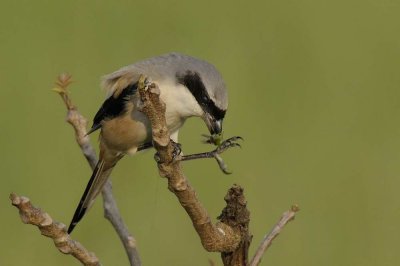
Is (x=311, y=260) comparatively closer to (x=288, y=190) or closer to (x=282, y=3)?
(x=288, y=190)

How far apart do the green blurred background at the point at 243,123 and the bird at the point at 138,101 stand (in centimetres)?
182

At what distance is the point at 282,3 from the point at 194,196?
6.83 m

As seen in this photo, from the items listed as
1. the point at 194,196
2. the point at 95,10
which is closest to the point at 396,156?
the point at 95,10

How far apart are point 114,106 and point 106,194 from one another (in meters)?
1.21

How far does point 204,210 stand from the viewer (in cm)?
306

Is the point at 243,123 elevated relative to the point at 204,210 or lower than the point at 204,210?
elevated

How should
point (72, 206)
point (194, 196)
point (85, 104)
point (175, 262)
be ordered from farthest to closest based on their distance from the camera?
point (85, 104), point (72, 206), point (175, 262), point (194, 196)

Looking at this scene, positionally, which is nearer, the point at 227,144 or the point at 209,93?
the point at 227,144

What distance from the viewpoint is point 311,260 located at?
6977mm

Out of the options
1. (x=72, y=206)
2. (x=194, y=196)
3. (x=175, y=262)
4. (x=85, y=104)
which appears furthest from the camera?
(x=85, y=104)

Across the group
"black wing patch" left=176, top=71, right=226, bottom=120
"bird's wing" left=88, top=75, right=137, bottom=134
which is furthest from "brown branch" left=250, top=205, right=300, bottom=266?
"bird's wing" left=88, top=75, right=137, bottom=134

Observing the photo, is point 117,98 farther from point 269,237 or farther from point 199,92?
point 269,237

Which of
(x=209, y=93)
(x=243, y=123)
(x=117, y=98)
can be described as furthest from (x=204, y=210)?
(x=243, y=123)

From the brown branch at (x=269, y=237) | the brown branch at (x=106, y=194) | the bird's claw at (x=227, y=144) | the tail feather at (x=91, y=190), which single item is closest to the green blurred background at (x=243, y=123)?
the tail feather at (x=91, y=190)
